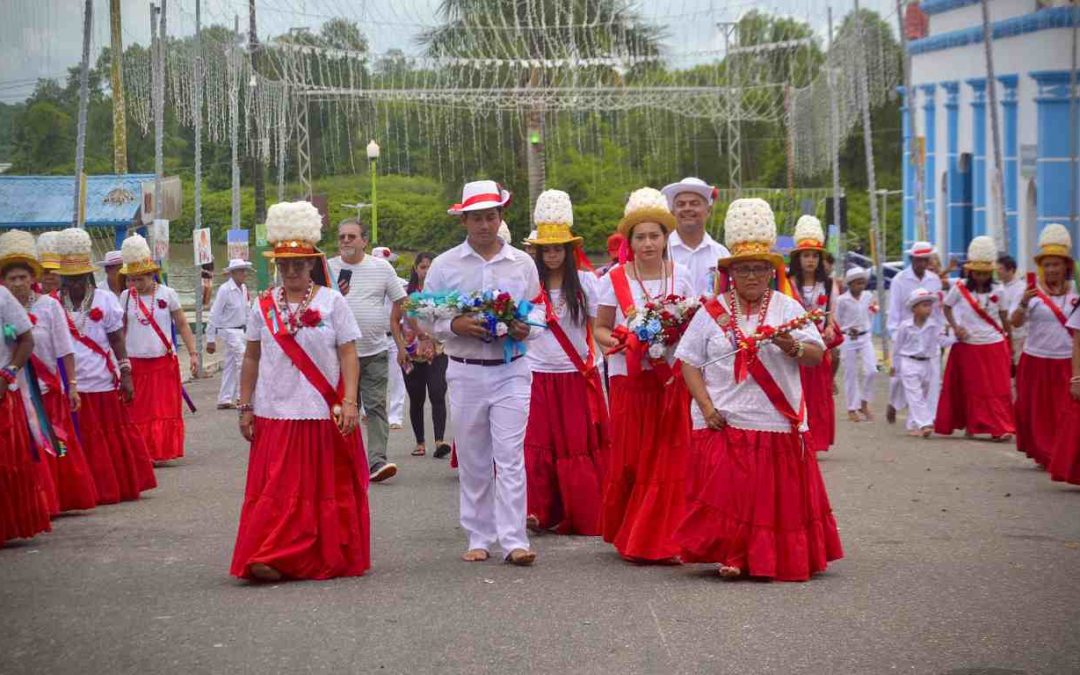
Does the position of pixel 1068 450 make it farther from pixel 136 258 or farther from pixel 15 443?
pixel 136 258

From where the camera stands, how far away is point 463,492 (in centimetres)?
1010

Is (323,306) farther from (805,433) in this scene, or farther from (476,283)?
(805,433)

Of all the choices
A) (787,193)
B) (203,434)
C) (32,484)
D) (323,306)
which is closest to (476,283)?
(323,306)

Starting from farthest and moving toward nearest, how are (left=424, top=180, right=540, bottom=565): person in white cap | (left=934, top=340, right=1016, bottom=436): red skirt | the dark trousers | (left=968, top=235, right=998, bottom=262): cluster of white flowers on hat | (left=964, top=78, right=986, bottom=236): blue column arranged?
(left=964, top=78, right=986, bottom=236): blue column < (left=968, top=235, right=998, bottom=262): cluster of white flowers on hat < (left=934, top=340, right=1016, bottom=436): red skirt < the dark trousers < (left=424, top=180, right=540, bottom=565): person in white cap

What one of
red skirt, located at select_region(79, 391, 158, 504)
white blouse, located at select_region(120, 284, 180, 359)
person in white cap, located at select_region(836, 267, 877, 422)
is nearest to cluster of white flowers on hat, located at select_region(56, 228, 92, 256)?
red skirt, located at select_region(79, 391, 158, 504)

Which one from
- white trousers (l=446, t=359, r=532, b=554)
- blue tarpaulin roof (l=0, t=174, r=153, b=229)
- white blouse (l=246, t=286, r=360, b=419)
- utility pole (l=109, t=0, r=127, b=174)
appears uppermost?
utility pole (l=109, t=0, r=127, b=174)

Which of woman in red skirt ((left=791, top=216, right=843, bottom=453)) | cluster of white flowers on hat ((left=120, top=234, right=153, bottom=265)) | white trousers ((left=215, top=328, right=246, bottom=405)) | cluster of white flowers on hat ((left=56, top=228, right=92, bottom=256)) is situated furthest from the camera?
white trousers ((left=215, top=328, right=246, bottom=405))

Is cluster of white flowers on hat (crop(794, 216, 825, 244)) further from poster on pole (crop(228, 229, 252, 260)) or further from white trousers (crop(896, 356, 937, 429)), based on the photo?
poster on pole (crop(228, 229, 252, 260))

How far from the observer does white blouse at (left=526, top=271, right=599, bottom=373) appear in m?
11.3

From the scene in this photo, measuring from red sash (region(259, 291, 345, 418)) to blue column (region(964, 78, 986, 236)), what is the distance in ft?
107

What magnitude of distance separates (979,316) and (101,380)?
9491 millimetres

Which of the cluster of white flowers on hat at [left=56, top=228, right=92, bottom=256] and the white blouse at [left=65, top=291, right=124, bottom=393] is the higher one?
the cluster of white flowers on hat at [left=56, top=228, right=92, bottom=256]

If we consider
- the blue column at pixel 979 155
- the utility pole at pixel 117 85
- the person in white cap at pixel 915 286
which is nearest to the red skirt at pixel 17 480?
the person in white cap at pixel 915 286

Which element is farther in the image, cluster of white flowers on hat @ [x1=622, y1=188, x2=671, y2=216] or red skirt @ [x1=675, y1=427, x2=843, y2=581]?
cluster of white flowers on hat @ [x1=622, y1=188, x2=671, y2=216]
